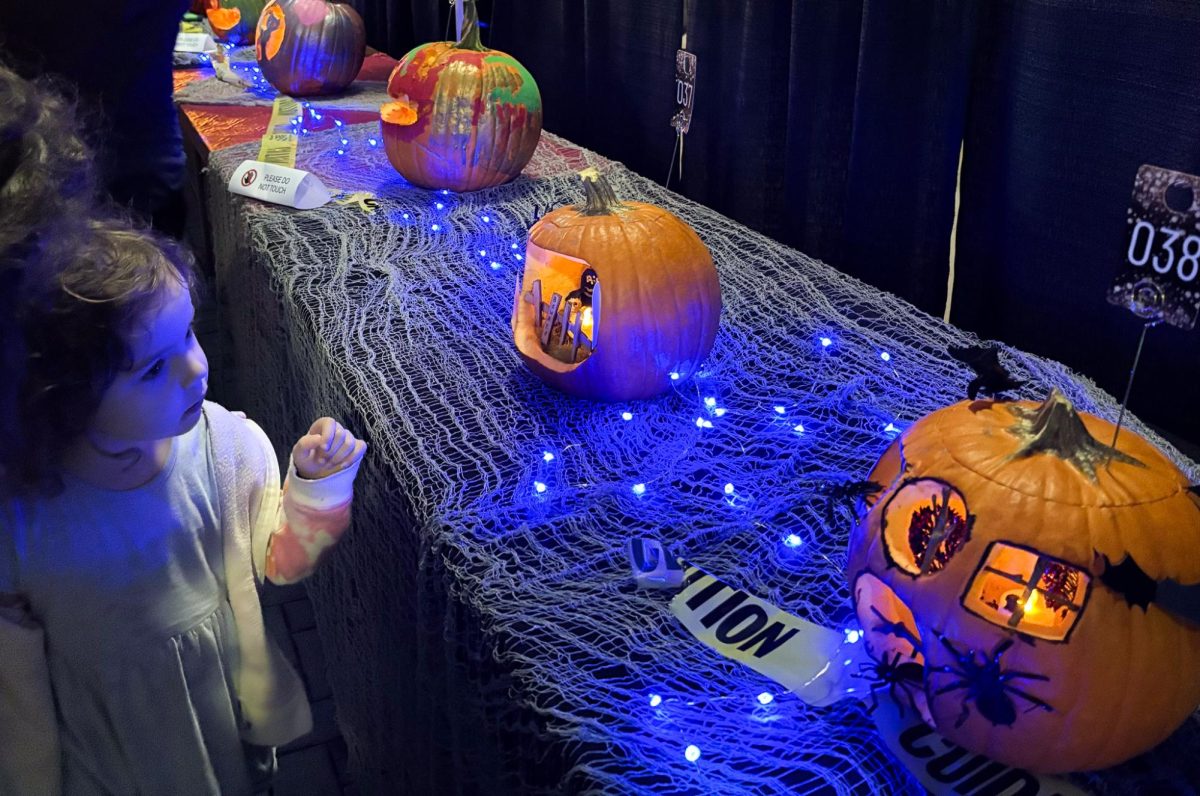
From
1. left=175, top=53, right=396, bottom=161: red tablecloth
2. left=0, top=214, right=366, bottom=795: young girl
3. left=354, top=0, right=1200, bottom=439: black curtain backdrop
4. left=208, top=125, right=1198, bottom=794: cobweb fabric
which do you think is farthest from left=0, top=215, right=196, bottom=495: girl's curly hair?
left=175, top=53, right=396, bottom=161: red tablecloth

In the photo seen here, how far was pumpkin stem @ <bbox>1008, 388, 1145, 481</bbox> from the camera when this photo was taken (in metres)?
0.62

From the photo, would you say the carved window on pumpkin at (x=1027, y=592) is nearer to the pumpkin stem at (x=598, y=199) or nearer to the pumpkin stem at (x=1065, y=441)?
the pumpkin stem at (x=1065, y=441)

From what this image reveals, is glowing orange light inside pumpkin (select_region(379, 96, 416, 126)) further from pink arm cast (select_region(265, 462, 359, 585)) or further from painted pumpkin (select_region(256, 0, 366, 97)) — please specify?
pink arm cast (select_region(265, 462, 359, 585))

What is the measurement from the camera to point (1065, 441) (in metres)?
0.62

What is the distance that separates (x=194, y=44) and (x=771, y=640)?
298 centimetres

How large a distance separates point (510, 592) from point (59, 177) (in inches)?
18.0

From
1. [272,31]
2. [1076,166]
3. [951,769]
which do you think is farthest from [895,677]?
[272,31]

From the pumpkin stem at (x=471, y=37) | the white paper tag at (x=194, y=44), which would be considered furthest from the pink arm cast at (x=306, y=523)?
the white paper tag at (x=194, y=44)

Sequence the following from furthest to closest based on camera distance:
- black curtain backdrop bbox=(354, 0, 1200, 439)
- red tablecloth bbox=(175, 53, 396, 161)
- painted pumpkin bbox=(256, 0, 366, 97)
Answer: painted pumpkin bbox=(256, 0, 366, 97) → red tablecloth bbox=(175, 53, 396, 161) → black curtain backdrop bbox=(354, 0, 1200, 439)

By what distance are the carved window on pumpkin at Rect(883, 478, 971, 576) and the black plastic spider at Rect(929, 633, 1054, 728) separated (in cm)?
6

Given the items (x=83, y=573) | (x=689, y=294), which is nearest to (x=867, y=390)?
(x=689, y=294)

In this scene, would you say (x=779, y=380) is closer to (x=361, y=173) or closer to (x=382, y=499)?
(x=382, y=499)

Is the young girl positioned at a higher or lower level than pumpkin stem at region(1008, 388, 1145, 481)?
lower

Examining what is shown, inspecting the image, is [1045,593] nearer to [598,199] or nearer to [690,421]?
[690,421]
